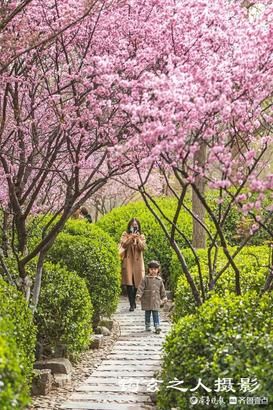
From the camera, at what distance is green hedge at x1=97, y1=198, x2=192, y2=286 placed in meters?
14.4

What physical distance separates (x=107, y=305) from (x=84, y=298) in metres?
2.28

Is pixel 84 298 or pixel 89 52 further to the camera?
pixel 84 298

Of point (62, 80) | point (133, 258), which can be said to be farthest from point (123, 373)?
point (133, 258)

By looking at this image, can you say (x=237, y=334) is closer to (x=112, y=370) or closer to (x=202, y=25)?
(x=202, y=25)

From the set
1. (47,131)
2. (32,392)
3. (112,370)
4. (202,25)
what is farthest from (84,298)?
(202,25)

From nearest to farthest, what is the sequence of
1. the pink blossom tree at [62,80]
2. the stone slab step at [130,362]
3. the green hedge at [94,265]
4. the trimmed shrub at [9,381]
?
the trimmed shrub at [9,381], the pink blossom tree at [62,80], the stone slab step at [130,362], the green hedge at [94,265]

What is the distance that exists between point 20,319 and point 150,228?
358 inches

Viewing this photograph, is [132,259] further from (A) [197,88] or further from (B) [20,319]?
(A) [197,88]

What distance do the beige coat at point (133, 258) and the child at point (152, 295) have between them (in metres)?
1.87

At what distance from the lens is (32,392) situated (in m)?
7.33

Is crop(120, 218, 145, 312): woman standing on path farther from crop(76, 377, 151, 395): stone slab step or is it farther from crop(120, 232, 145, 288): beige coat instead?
crop(76, 377, 151, 395): stone slab step

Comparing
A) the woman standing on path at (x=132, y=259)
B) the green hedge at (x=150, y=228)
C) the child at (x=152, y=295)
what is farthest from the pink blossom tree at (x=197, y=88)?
the green hedge at (x=150, y=228)

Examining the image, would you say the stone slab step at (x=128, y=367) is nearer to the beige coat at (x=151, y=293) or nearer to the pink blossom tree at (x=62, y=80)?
the pink blossom tree at (x=62, y=80)

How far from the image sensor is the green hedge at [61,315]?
8.18 m
